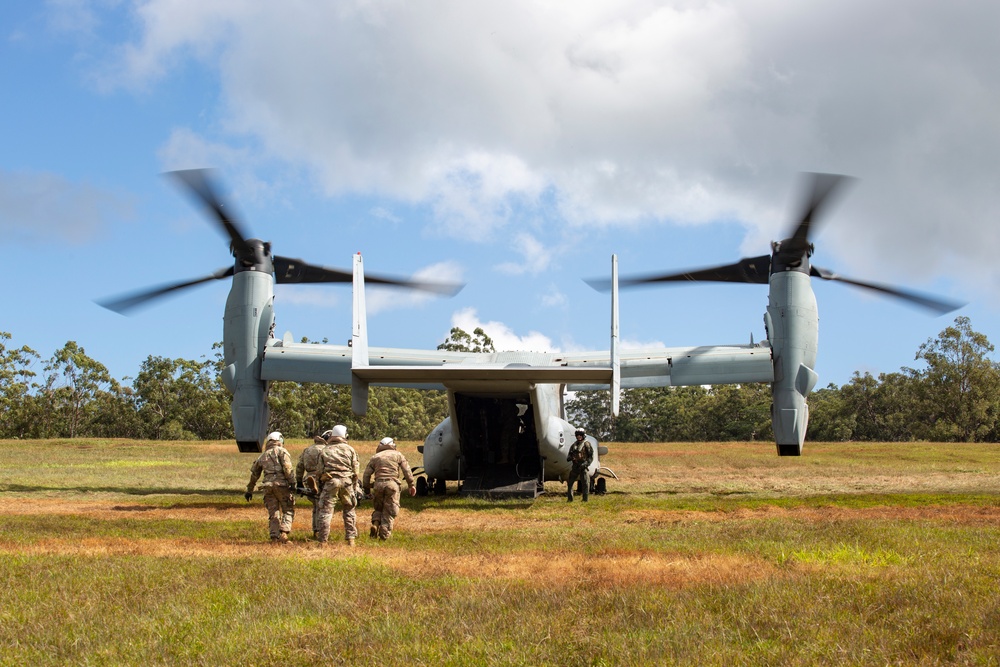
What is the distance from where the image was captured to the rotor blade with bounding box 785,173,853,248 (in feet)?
68.1

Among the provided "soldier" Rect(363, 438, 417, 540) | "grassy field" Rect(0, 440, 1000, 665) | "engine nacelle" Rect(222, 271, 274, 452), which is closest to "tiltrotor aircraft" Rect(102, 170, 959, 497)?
"engine nacelle" Rect(222, 271, 274, 452)

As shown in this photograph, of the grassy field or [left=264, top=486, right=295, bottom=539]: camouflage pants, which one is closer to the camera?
the grassy field

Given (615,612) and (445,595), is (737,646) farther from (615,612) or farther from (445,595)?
(445,595)

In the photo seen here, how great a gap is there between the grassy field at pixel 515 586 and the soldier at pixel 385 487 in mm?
382

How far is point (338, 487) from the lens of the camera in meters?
12.4

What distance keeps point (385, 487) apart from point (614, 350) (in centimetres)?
596

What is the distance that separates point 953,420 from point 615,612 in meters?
78.9

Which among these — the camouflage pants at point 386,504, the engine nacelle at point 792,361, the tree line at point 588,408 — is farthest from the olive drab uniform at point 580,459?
the tree line at point 588,408

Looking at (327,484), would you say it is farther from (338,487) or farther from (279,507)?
(279,507)

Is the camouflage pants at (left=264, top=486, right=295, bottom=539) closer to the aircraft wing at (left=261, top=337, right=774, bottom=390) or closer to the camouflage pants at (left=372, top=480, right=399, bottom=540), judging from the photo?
the camouflage pants at (left=372, top=480, right=399, bottom=540)

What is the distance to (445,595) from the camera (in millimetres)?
7949

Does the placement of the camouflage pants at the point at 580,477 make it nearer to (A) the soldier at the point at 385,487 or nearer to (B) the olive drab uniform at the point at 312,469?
(A) the soldier at the point at 385,487

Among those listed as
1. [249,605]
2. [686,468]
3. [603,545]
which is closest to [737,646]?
[249,605]

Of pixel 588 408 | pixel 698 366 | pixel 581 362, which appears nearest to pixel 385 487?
pixel 581 362
